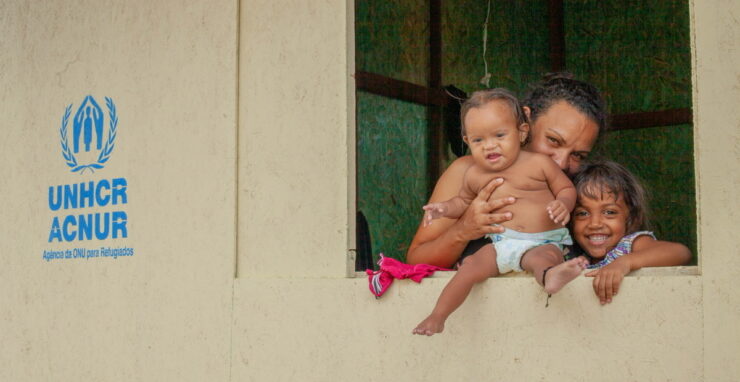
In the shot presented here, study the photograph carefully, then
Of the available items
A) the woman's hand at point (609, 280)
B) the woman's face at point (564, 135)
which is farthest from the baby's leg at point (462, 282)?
the woman's face at point (564, 135)

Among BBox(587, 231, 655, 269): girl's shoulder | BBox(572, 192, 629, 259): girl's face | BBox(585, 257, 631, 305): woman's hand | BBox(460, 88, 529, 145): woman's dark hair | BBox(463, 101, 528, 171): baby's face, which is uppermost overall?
BBox(460, 88, 529, 145): woman's dark hair

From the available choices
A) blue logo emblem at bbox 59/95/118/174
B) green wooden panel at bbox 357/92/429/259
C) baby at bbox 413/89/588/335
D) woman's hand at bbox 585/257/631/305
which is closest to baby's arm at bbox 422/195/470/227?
baby at bbox 413/89/588/335

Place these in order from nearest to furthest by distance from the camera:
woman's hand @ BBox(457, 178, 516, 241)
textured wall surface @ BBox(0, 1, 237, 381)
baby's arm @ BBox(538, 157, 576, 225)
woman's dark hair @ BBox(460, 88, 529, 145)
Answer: baby's arm @ BBox(538, 157, 576, 225) < woman's hand @ BBox(457, 178, 516, 241) < woman's dark hair @ BBox(460, 88, 529, 145) < textured wall surface @ BBox(0, 1, 237, 381)

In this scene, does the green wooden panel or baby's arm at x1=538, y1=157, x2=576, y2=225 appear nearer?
baby's arm at x1=538, y1=157, x2=576, y2=225

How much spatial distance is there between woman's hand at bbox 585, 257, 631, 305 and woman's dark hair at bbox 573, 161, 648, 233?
61 centimetres

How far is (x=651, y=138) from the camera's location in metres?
6.62

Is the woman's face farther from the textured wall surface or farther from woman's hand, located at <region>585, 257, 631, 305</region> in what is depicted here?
the textured wall surface

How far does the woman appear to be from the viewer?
413 centimetres

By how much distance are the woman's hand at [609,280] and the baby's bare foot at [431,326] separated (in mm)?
554

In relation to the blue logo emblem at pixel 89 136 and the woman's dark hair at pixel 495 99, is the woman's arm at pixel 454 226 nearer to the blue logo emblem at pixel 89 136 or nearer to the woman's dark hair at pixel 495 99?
the woman's dark hair at pixel 495 99

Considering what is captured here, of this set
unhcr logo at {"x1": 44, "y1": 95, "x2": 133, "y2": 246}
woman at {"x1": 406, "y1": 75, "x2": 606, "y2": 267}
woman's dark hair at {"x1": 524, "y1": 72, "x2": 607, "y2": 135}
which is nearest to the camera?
woman at {"x1": 406, "y1": 75, "x2": 606, "y2": 267}

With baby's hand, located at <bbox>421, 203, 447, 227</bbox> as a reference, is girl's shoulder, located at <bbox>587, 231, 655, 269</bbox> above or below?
below

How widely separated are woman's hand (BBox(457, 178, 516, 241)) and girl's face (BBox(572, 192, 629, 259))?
0.38 meters

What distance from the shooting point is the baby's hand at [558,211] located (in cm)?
370
